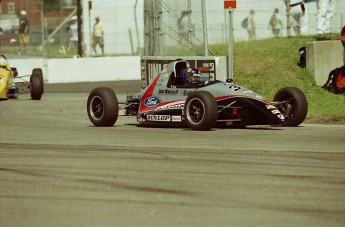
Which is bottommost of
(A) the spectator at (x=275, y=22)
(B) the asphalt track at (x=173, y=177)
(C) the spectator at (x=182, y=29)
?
(B) the asphalt track at (x=173, y=177)

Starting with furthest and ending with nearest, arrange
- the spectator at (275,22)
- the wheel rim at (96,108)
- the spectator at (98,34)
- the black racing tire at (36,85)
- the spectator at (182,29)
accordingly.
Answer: the spectator at (98,34)
the spectator at (275,22)
the black racing tire at (36,85)
the spectator at (182,29)
the wheel rim at (96,108)

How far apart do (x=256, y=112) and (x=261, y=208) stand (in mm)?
6839

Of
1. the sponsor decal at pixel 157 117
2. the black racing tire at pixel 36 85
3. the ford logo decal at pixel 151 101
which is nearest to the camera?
the sponsor decal at pixel 157 117

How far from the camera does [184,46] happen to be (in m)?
20.6

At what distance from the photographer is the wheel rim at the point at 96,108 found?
16342 mm

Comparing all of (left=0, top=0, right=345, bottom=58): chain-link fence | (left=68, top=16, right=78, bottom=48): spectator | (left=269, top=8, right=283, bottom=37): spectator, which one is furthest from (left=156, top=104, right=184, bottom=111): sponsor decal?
(left=68, top=16, right=78, bottom=48): spectator

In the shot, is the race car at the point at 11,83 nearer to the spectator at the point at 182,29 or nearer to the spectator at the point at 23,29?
the spectator at the point at 182,29

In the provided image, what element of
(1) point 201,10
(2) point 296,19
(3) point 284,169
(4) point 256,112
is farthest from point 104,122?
(2) point 296,19

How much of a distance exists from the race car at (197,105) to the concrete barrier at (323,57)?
5.36 m

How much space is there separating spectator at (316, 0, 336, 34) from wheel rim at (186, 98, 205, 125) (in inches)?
422

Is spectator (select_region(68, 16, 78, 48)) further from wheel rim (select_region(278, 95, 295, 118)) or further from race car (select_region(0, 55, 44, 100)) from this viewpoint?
wheel rim (select_region(278, 95, 295, 118))

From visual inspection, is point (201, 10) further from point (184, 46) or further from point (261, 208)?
point (261, 208)

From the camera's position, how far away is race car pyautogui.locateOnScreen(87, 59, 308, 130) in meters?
14.7

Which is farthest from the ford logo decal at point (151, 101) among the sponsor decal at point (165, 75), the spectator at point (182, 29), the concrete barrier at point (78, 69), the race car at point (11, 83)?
the concrete barrier at point (78, 69)
